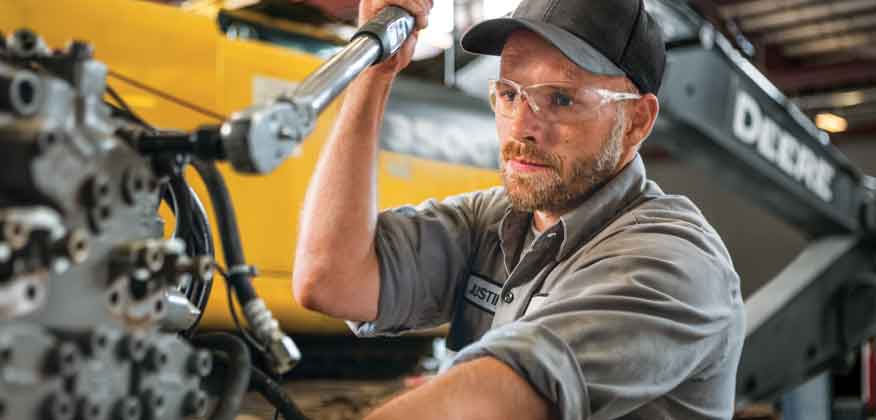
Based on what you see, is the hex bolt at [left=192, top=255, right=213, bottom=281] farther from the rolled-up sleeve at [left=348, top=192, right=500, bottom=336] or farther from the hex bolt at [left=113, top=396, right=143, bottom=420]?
the rolled-up sleeve at [left=348, top=192, right=500, bottom=336]

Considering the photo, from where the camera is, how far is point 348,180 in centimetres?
167

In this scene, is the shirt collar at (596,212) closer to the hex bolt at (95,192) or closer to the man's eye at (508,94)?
the man's eye at (508,94)

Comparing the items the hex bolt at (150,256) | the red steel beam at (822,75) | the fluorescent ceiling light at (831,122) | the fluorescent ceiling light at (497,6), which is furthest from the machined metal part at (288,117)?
the fluorescent ceiling light at (831,122)

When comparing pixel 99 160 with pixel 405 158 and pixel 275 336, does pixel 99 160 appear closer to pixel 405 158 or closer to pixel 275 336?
pixel 275 336

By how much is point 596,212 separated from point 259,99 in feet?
5.92

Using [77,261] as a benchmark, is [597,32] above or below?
above

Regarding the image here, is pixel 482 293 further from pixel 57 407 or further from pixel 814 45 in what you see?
pixel 814 45

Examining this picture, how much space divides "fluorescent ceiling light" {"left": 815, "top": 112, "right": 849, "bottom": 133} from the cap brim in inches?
420

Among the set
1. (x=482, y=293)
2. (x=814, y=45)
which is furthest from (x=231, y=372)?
(x=814, y=45)

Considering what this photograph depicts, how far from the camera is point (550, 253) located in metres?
1.57

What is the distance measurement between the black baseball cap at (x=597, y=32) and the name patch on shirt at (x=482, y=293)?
1.36 ft

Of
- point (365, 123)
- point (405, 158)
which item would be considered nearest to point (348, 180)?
point (365, 123)

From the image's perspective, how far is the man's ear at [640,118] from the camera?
1.67 meters

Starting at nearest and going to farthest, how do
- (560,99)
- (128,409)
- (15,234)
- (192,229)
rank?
1. (15,234)
2. (128,409)
3. (192,229)
4. (560,99)
